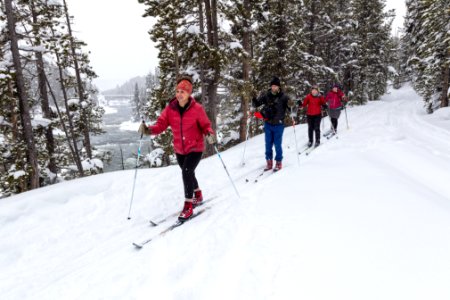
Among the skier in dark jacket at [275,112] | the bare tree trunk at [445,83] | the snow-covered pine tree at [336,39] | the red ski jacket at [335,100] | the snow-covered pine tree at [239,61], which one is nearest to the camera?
the skier in dark jacket at [275,112]

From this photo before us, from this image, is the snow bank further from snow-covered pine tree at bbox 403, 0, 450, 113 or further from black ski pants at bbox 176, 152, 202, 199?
black ski pants at bbox 176, 152, 202, 199

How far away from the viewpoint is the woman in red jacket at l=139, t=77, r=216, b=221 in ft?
16.5

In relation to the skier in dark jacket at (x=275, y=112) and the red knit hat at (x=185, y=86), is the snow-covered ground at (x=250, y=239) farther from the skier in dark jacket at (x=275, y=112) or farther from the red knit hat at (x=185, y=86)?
the red knit hat at (x=185, y=86)

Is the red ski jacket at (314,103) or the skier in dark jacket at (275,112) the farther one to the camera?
the red ski jacket at (314,103)

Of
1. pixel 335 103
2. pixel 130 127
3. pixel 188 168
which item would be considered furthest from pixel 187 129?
pixel 130 127

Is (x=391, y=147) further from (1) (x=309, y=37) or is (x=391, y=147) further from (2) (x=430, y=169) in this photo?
(1) (x=309, y=37)

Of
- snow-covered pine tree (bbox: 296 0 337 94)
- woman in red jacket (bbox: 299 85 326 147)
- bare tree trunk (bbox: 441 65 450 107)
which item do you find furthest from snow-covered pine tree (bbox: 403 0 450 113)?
woman in red jacket (bbox: 299 85 326 147)

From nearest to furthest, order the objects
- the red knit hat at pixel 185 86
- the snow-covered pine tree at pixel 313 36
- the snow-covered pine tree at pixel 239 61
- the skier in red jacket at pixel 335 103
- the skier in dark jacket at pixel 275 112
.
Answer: the red knit hat at pixel 185 86, the skier in dark jacket at pixel 275 112, the skier in red jacket at pixel 335 103, the snow-covered pine tree at pixel 239 61, the snow-covered pine tree at pixel 313 36

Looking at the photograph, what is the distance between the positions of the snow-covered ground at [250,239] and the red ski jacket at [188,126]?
4.13ft

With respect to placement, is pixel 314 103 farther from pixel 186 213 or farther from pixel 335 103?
pixel 186 213

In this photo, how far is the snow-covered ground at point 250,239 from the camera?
2867 mm

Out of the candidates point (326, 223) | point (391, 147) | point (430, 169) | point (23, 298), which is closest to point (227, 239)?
point (326, 223)

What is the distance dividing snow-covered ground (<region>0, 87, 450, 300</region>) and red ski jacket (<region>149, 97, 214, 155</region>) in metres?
1.26

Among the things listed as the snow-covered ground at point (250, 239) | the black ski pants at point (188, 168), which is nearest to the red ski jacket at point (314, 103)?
the snow-covered ground at point (250, 239)
